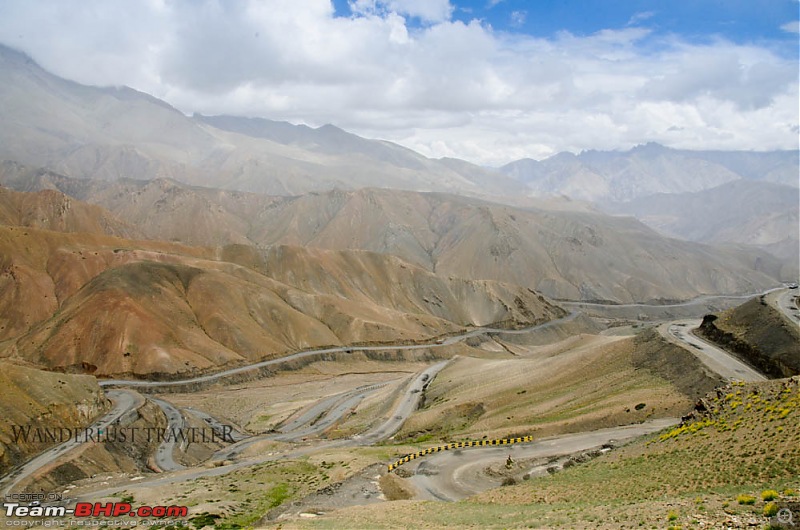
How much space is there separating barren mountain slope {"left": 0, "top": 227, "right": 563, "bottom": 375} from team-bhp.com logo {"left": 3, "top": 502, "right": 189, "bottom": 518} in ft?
242

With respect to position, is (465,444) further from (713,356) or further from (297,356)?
(297,356)

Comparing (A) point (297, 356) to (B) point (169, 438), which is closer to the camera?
(B) point (169, 438)

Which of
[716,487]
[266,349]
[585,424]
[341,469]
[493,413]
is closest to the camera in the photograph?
[716,487]

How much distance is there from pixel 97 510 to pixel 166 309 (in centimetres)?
9492

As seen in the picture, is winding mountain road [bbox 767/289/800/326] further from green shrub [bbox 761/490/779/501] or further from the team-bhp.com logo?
the team-bhp.com logo

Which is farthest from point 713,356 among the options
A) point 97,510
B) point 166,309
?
point 166,309

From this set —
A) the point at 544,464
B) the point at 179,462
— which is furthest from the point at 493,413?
the point at 179,462

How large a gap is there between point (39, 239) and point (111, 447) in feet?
379

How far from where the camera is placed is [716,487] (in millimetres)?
28844

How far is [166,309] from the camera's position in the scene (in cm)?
13012

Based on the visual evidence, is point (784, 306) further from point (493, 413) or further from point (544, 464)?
point (544, 464)

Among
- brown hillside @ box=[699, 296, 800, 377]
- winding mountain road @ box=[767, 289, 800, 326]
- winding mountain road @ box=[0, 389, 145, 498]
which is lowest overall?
winding mountain road @ box=[0, 389, 145, 498]

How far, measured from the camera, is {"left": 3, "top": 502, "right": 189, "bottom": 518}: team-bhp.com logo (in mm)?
38625

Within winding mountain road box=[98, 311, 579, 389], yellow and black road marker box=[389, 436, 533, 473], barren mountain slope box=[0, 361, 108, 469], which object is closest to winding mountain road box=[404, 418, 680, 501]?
yellow and black road marker box=[389, 436, 533, 473]
